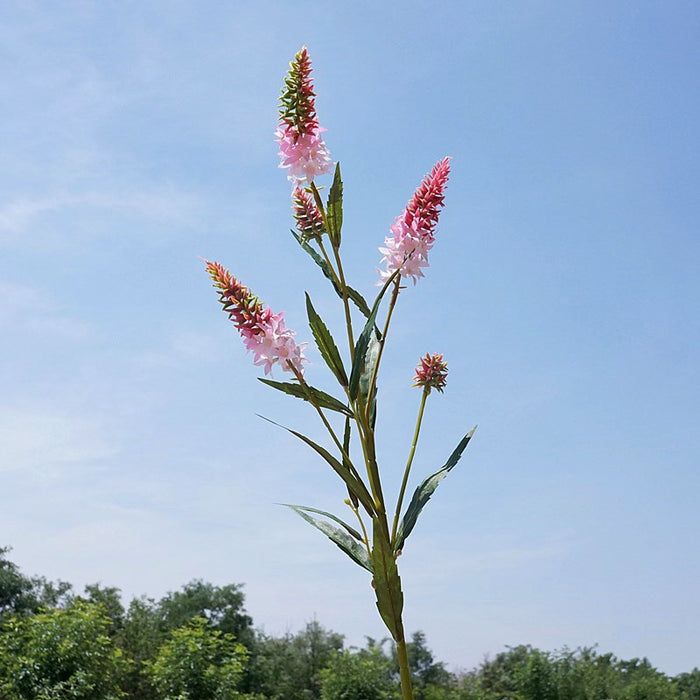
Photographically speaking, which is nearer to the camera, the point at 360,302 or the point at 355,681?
the point at 360,302

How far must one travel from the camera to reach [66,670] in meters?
8.51

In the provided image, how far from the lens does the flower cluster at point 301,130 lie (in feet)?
8.36

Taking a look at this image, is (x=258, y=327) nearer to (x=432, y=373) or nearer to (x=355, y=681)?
(x=432, y=373)

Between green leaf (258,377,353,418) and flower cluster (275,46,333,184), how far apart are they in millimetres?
666

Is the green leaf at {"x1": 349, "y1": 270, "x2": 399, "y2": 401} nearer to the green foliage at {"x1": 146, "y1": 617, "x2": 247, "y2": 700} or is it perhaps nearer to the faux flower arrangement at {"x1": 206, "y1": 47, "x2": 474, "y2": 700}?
the faux flower arrangement at {"x1": 206, "y1": 47, "x2": 474, "y2": 700}

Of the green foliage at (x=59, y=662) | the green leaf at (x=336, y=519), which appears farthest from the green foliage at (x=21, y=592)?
the green leaf at (x=336, y=519)

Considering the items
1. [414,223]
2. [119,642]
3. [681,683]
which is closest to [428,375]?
[414,223]

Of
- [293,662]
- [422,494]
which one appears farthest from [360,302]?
[293,662]

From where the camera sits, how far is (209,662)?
9.00 m

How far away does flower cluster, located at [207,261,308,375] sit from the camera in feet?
7.81

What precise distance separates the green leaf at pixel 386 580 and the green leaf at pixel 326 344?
0.48 metres

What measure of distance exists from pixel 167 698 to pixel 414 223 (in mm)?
7470

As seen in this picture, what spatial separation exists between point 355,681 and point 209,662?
6.26 ft

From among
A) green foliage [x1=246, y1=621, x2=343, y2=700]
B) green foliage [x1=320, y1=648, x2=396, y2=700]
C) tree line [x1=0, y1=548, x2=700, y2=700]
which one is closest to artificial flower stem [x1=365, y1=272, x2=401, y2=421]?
tree line [x1=0, y1=548, x2=700, y2=700]
